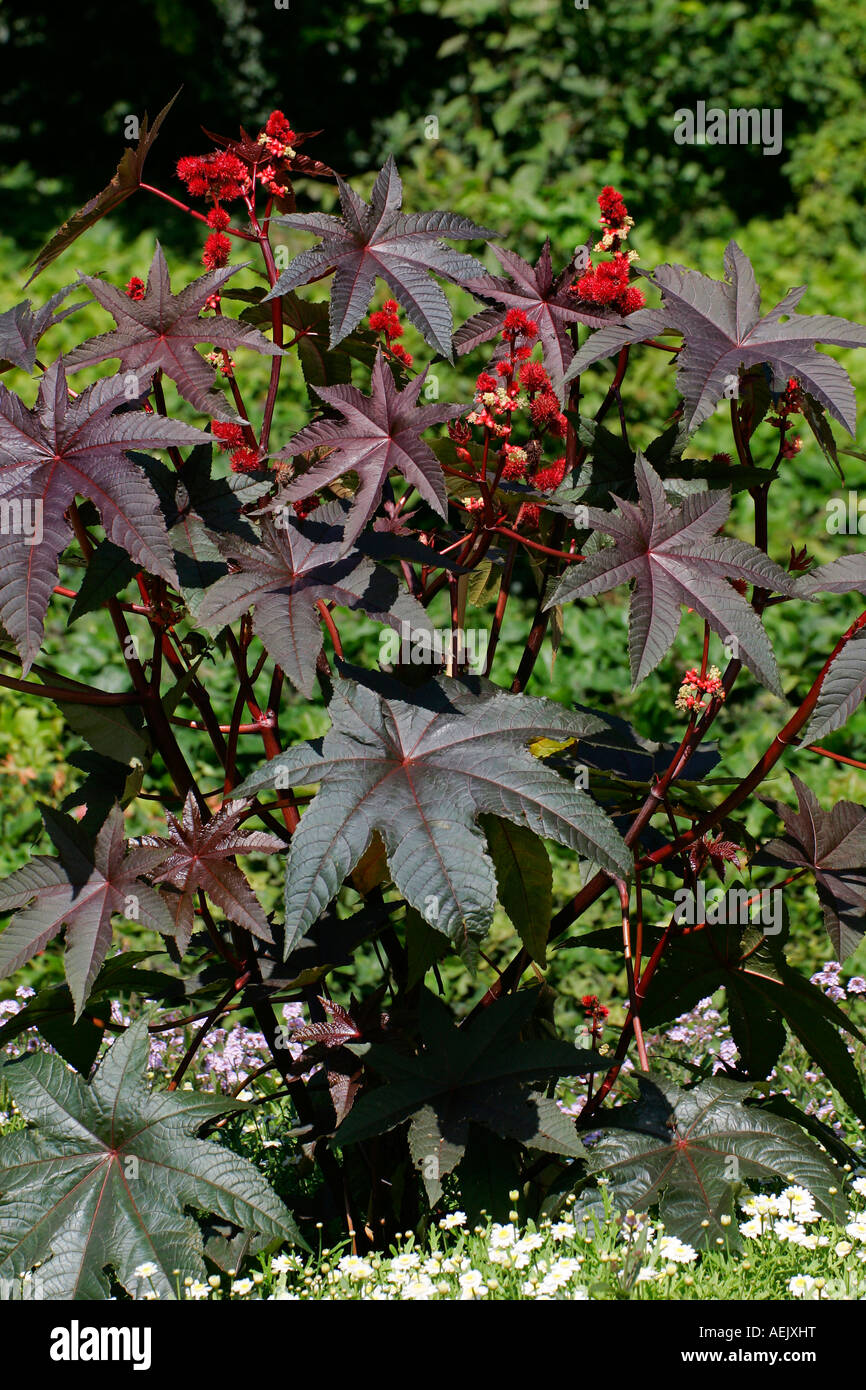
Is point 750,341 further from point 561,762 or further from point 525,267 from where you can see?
point 561,762

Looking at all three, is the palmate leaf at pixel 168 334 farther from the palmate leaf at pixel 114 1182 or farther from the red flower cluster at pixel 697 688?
the palmate leaf at pixel 114 1182

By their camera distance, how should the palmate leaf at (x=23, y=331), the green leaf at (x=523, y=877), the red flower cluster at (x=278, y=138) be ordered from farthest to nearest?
the red flower cluster at (x=278, y=138), the green leaf at (x=523, y=877), the palmate leaf at (x=23, y=331)

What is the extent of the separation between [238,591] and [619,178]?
657 centimetres

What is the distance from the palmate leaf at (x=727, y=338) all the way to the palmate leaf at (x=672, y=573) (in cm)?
14

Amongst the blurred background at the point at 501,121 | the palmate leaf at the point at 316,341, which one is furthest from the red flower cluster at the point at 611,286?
the blurred background at the point at 501,121

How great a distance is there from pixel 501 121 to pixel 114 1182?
23.7 ft

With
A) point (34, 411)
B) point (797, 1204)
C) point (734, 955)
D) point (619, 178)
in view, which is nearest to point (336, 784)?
point (34, 411)

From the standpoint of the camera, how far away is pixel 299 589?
5.88ft

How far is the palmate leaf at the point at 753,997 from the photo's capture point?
7.04ft

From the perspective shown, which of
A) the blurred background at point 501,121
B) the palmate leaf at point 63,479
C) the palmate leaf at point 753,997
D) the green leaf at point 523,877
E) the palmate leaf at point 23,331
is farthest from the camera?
→ the blurred background at point 501,121

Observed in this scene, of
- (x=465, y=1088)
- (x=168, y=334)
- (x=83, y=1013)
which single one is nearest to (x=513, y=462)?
(x=168, y=334)

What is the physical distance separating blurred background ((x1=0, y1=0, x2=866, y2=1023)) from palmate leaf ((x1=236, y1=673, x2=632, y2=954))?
353cm

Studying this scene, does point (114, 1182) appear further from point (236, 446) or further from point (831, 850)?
point (831, 850)

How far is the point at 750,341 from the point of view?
189 cm
